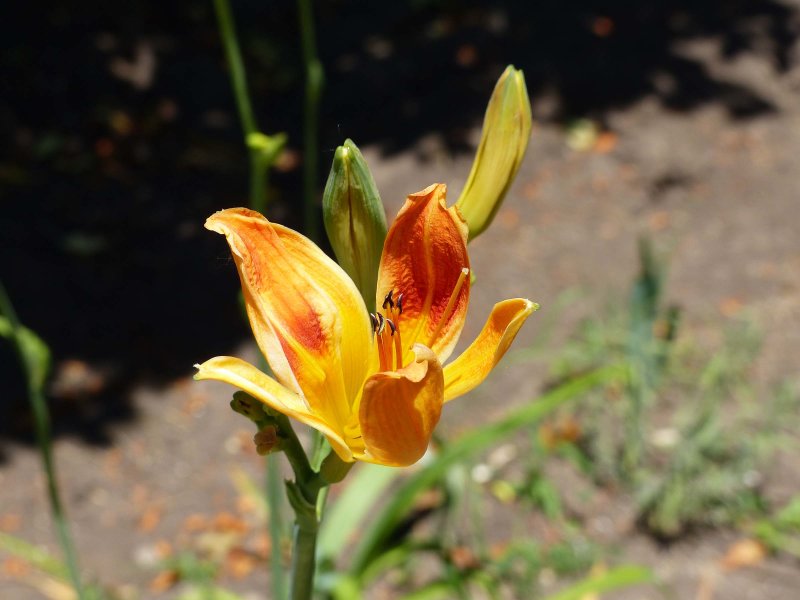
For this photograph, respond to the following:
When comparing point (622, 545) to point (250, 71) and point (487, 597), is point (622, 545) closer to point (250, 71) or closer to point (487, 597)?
point (487, 597)

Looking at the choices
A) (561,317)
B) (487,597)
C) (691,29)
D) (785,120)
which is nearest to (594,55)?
(691,29)

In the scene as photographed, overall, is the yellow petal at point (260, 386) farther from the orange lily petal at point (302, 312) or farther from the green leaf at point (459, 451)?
the green leaf at point (459, 451)

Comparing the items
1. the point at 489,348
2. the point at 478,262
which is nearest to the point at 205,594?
the point at 489,348

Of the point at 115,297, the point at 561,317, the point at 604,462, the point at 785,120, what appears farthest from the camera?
the point at 785,120

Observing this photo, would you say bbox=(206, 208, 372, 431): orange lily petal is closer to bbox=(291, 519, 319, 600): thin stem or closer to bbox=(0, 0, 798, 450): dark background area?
bbox=(291, 519, 319, 600): thin stem

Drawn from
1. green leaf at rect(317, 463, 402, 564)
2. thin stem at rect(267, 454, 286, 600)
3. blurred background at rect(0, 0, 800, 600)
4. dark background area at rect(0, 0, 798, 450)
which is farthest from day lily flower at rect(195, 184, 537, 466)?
dark background area at rect(0, 0, 798, 450)
